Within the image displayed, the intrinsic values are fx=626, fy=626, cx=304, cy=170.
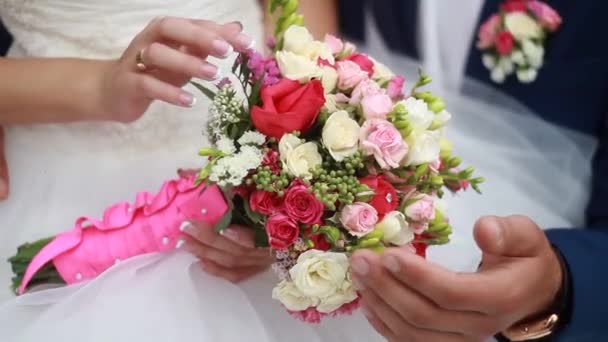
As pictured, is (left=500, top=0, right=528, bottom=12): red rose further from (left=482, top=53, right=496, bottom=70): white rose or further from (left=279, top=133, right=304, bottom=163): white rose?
(left=279, top=133, right=304, bottom=163): white rose

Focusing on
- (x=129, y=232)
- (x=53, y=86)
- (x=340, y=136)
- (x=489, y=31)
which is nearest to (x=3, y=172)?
(x=53, y=86)

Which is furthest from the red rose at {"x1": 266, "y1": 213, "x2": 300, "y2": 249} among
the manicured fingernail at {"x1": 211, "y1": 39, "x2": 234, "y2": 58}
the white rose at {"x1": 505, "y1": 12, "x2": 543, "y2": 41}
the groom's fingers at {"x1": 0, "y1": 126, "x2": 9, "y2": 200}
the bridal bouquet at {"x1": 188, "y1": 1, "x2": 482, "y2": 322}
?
the white rose at {"x1": 505, "y1": 12, "x2": 543, "y2": 41}

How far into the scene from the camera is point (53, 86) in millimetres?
915

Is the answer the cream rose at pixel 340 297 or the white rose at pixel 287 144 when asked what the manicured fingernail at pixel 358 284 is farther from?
the white rose at pixel 287 144

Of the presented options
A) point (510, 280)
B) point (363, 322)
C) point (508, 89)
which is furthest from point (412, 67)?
point (510, 280)

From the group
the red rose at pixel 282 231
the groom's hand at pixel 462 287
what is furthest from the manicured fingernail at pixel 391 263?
the red rose at pixel 282 231

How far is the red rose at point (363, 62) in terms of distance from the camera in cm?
76

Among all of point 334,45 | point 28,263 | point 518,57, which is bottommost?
point 28,263

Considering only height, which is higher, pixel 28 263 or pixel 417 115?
pixel 417 115

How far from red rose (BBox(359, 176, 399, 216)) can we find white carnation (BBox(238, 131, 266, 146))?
0.12 m

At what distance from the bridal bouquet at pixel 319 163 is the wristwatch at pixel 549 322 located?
15 cm

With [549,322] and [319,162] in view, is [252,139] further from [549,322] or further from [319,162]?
[549,322]

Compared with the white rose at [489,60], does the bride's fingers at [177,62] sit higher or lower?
higher

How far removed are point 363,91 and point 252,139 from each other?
14cm
